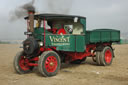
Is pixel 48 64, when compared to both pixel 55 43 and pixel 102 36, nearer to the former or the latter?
pixel 55 43

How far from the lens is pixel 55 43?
24.2ft

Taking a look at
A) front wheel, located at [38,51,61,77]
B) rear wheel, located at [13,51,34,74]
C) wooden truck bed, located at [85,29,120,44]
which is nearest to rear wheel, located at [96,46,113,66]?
wooden truck bed, located at [85,29,120,44]

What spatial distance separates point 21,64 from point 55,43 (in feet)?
5.64

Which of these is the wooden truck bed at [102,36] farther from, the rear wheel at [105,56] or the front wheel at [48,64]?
the front wheel at [48,64]

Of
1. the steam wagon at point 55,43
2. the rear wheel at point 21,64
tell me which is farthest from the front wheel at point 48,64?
the rear wheel at point 21,64

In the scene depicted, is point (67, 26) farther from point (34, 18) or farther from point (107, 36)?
point (107, 36)

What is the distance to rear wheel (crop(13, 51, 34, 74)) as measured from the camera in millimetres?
7442

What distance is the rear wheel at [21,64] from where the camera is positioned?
7442 mm

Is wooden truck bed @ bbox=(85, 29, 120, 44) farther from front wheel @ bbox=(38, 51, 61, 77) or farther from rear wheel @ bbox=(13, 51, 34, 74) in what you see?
rear wheel @ bbox=(13, 51, 34, 74)

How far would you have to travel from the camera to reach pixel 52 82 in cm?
595

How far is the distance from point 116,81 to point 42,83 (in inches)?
95.3

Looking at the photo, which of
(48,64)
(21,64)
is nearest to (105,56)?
(48,64)

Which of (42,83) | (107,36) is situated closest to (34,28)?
(42,83)

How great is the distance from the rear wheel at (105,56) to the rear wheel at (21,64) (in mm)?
3638
